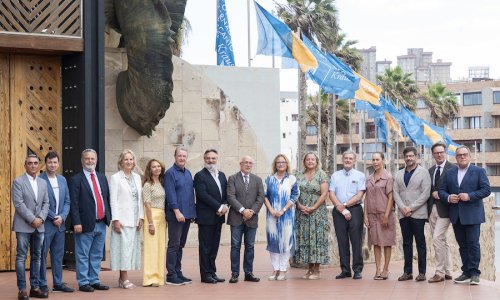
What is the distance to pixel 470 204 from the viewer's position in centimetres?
1254

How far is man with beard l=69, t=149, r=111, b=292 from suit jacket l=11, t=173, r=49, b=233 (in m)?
0.71

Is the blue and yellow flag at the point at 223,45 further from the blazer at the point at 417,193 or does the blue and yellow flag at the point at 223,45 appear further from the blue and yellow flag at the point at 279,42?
the blazer at the point at 417,193

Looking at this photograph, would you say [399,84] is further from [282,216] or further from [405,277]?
[405,277]

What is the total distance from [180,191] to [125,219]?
35.9 inches

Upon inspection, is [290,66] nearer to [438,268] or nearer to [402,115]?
[438,268]

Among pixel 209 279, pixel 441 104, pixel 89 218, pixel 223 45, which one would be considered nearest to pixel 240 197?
pixel 209 279

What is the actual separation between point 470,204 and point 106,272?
5.53 m

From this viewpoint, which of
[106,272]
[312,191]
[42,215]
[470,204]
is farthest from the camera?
[106,272]

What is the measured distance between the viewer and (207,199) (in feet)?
42.4

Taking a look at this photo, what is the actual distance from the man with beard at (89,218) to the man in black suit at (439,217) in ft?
14.5

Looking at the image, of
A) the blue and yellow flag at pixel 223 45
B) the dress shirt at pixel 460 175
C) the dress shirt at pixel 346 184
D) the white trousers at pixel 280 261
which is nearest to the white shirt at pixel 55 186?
the white trousers at pixel 280 261

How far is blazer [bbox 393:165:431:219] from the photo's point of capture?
12922 mm

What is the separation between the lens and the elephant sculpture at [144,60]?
16359 millimetres

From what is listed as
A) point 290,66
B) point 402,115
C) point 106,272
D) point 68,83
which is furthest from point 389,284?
point 402,115
